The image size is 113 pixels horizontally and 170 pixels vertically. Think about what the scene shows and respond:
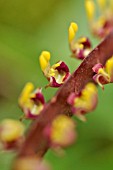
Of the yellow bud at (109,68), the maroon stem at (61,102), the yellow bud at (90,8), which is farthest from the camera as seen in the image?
the yellow bud at (90,8)

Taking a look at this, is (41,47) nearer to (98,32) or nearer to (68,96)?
(98,32)

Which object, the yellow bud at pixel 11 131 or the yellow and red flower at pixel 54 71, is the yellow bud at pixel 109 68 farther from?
the yellow bud at pixel 11 131

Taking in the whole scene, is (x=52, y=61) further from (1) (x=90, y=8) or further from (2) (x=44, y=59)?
(2) (x=44, y=59)

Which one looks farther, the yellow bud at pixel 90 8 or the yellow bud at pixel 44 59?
the yellow bud at pixel 90 8

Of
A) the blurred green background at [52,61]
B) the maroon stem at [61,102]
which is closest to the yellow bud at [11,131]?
the maroon stem at [61,102]

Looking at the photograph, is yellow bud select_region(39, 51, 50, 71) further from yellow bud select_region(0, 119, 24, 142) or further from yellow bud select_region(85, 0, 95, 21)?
yellow bud select_region(85, 0, 95, 21)

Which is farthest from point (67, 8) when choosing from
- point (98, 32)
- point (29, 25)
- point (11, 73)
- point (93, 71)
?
point (93, 71)

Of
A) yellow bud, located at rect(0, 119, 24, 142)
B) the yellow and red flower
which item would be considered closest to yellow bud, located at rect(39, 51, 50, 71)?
the yellow and red flower
